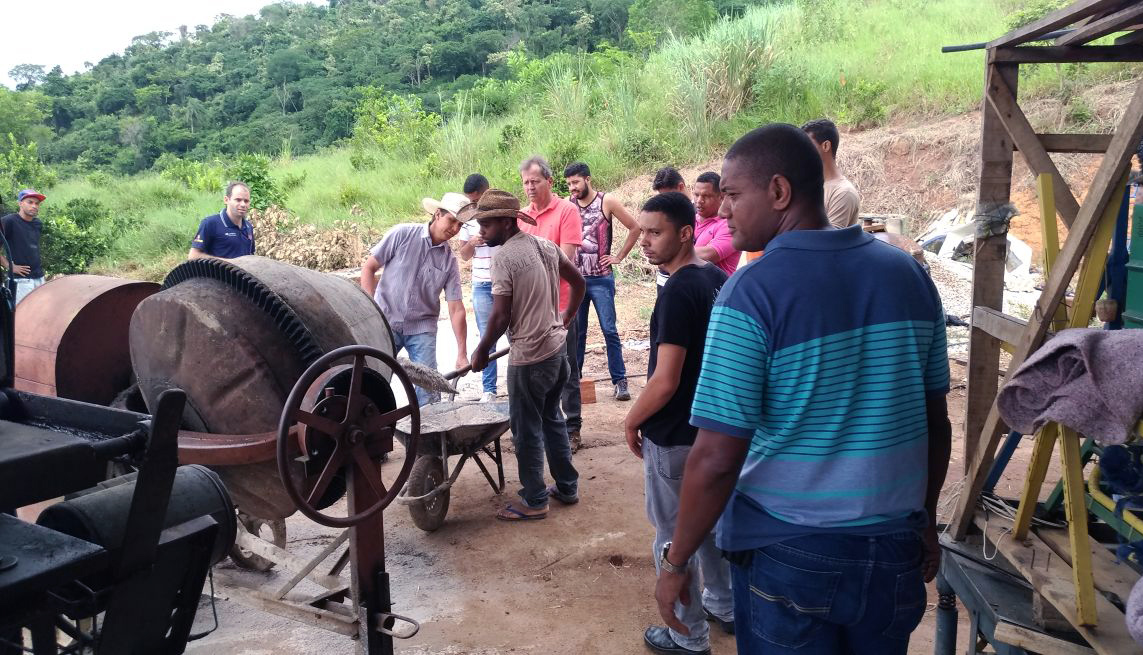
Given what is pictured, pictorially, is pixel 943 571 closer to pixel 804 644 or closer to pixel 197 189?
pixel 804 644

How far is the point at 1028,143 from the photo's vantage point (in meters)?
3.01

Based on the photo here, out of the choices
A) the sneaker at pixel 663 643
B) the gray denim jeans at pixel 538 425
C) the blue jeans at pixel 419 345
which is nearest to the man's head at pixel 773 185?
the sneaker at pixel 663 643

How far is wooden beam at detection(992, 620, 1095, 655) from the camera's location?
2422 mm

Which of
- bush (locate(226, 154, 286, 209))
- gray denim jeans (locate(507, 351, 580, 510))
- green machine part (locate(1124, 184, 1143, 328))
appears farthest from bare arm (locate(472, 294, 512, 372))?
bush (locate(226, 154, 286, 209))

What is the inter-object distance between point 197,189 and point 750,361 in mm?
24774

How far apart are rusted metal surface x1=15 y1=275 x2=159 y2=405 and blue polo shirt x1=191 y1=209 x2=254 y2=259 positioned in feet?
8.47

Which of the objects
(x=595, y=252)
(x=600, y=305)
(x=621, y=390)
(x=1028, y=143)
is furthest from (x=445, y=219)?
(x=1028, y=143)

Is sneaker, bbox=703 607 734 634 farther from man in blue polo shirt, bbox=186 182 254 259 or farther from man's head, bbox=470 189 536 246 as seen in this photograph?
man in blue polo shirt, bbox=186 182 254 259

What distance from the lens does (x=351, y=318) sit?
382 centimetres

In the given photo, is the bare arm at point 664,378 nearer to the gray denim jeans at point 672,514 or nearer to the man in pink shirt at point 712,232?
the gray denim jeans at point 672,514

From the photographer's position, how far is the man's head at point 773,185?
217 centimetres

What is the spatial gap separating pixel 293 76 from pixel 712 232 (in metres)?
40.9

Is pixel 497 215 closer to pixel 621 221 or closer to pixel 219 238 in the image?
pixel 621 221

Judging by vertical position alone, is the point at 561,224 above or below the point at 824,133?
below
